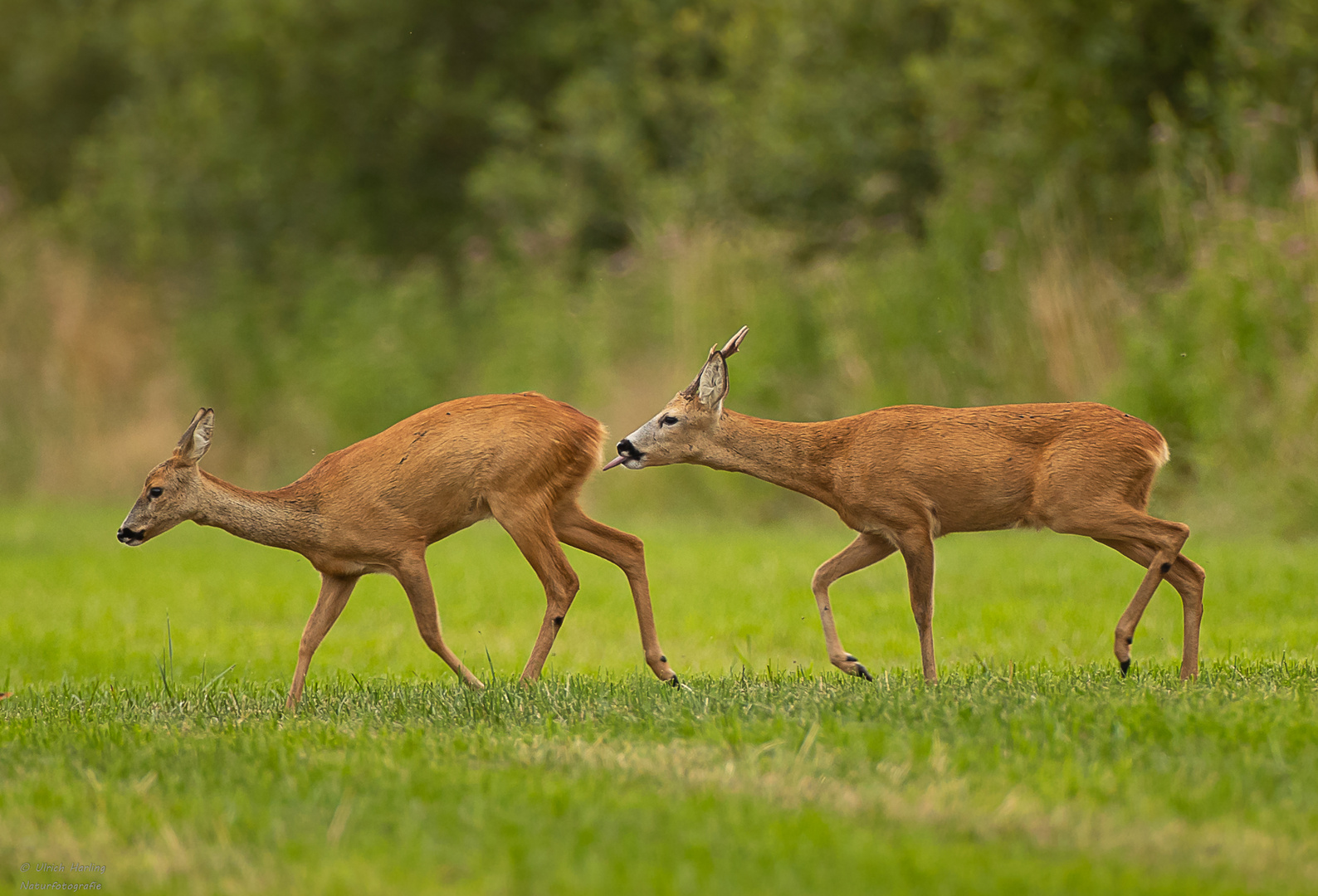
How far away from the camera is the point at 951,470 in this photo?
661cm

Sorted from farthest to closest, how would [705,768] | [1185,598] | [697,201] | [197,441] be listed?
[697,201]
[197,441]
[1185,598]
[705,768]

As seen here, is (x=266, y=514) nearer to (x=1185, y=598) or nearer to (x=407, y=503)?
(x=407, y=503)

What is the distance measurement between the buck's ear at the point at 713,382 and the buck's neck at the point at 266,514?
1692 mm

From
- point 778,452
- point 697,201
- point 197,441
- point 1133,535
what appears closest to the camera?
point 1133,535

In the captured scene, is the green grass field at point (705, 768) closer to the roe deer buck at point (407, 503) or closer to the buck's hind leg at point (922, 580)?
the buck's hind leg at point (922, 580)

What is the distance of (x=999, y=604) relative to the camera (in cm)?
984

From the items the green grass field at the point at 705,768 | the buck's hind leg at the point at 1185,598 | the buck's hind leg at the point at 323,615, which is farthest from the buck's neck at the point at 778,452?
the buck's hind leg at the point at 323,615

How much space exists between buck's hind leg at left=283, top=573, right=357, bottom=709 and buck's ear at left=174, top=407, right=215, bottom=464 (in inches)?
29.2

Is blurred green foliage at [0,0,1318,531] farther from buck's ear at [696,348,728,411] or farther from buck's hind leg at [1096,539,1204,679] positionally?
buck's ear at [696,348,728,411]

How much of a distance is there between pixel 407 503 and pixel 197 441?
913 mm

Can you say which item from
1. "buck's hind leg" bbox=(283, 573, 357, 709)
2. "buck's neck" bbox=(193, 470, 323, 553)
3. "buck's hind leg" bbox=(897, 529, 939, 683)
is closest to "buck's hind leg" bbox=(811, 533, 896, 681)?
"buck's hind leg" bbox=(897, 529, 939, 683)

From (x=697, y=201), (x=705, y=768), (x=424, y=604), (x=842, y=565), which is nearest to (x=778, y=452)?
(x=842, y=565)

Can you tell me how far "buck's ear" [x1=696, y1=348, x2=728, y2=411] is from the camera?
6.89 metres

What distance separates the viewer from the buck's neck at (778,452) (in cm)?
685
